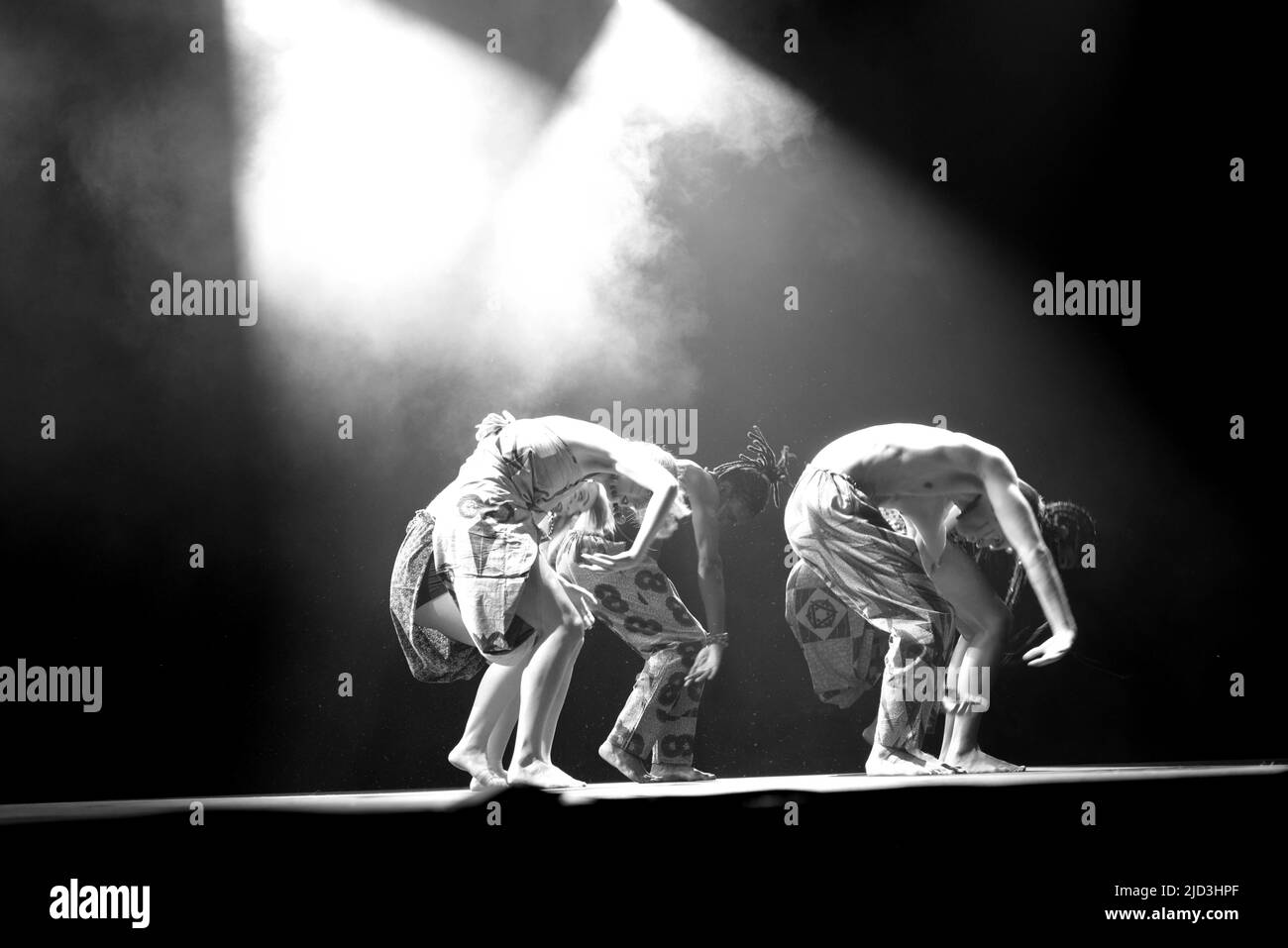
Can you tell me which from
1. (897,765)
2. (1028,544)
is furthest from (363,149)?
(897,765)

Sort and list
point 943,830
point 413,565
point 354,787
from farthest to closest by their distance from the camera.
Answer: point 354,787 < point 413,565 < point 943,830

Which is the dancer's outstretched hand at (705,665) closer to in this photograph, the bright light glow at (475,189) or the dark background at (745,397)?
the dark background at (745,397)

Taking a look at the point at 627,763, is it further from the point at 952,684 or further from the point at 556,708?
the point at 952,684

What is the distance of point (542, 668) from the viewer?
4.28 metres

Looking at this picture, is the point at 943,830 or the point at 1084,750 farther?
the point at 1084,750

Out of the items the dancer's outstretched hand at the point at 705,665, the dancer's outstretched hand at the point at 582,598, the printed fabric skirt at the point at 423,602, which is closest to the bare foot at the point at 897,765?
the dancer's outstretched hand at the point at 705,665

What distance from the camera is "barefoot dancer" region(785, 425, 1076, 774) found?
177 inches

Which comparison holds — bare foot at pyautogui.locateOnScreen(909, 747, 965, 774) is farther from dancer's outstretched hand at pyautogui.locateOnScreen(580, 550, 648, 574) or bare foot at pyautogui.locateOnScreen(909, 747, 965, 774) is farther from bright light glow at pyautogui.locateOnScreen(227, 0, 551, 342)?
bright light glow at pyautogui.locateOnScreen(227, 0, 551, 342)

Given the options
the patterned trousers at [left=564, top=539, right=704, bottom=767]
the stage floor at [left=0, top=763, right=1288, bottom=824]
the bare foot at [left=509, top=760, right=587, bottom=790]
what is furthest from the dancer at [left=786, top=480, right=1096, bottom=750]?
the bare foot at [left=509, top=760, right=587, bottom=790]

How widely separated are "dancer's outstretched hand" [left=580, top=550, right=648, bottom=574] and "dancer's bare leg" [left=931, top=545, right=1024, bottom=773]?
1.02 meters

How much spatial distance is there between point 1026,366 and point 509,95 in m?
2.14

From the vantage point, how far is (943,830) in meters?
4.06
